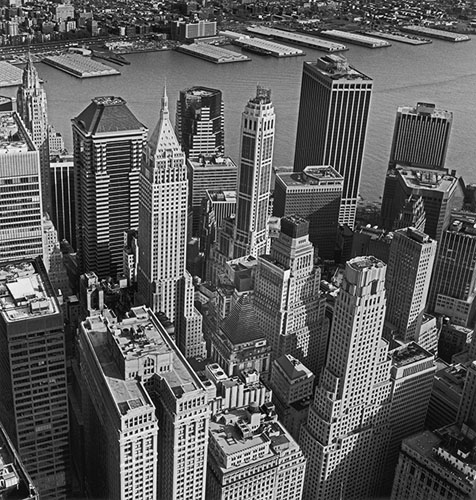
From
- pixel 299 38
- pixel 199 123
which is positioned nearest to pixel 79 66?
pixel 199 123

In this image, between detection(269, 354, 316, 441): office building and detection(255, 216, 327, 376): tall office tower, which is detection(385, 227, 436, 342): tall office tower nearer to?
detection(255, 216, 327, 376): tall office tower

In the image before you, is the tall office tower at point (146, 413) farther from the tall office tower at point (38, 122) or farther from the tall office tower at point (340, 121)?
the tall office tower at point (340, 121)

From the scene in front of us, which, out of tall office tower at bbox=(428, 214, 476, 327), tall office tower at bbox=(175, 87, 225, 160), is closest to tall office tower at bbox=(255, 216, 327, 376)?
tall office tower at bbox=(428, 214, 476, 327)

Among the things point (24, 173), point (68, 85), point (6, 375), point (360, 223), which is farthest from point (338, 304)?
point (68, 85)

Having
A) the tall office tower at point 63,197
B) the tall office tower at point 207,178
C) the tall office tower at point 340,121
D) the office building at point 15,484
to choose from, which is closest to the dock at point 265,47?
the tall office tower at point 340,121

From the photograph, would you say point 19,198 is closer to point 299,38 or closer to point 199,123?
point 199,123

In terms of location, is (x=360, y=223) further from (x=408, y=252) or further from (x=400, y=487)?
(x=400, y=487)
